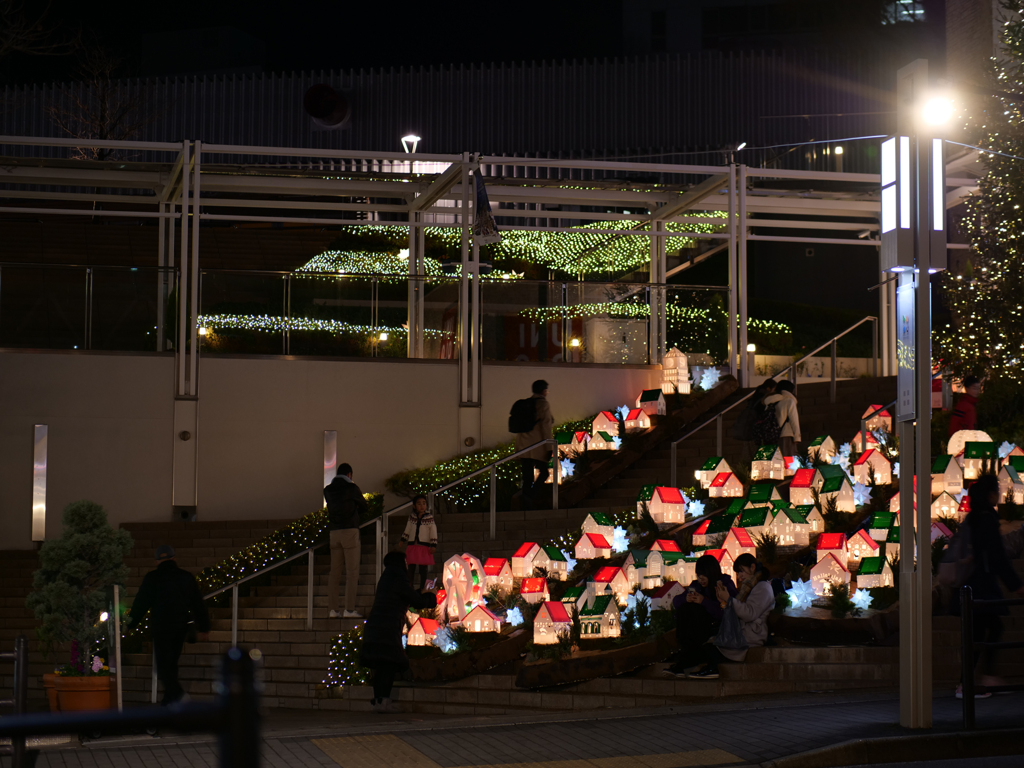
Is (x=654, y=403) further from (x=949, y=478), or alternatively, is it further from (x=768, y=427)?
(x=949, y=478)

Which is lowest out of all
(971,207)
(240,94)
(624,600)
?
(624,600)

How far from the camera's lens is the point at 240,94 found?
119 ft

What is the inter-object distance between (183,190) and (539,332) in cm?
602

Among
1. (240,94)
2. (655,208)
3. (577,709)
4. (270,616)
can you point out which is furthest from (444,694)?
(240,94)

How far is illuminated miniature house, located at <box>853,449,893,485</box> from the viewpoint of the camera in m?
14.7

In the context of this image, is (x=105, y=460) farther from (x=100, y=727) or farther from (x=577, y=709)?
(x=100, y=727)

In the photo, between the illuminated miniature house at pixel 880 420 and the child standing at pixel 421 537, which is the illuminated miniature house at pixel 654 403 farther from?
the child standing at pixel 421 537

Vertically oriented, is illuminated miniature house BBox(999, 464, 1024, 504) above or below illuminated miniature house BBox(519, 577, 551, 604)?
above

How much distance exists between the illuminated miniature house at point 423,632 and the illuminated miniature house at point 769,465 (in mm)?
5022

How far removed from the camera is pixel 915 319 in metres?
8.75

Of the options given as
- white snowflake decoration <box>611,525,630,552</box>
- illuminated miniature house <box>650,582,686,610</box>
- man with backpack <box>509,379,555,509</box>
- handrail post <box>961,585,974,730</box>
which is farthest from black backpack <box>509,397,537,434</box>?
handrail post <box>961,585,974,730</box>

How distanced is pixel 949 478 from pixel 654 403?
593 centimetres

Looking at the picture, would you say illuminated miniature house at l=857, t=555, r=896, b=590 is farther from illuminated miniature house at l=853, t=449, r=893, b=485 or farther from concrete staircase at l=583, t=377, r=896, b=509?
concrete staircase at l=583, t=377, r=896, b=509

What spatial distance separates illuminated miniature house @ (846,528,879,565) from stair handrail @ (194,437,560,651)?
4863mm
